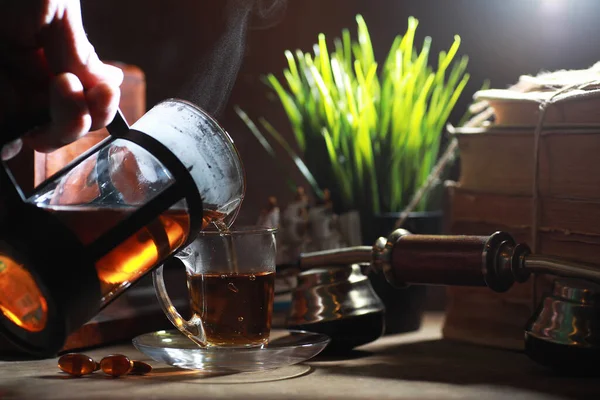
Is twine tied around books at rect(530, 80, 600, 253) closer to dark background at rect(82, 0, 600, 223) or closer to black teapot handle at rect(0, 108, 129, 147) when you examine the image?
dark background at rect(82, 0, 600, 223)

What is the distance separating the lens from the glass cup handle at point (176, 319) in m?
0.92

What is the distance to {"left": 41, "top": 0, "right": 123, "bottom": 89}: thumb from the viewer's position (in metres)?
0.81

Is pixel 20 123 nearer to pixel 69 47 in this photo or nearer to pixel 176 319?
pixel 69 47

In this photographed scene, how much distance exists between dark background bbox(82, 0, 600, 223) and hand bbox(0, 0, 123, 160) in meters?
0.63

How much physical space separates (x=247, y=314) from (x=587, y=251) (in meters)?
0.38

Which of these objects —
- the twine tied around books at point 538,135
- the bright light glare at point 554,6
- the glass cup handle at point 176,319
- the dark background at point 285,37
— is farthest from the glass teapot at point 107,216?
the bright light glare at point 554,6

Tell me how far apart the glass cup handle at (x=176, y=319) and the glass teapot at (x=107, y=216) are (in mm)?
117

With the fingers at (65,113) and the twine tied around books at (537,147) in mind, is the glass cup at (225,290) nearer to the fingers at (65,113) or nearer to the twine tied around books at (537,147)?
the fingers at (65,113)

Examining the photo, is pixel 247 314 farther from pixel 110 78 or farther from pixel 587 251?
pixel 587 251

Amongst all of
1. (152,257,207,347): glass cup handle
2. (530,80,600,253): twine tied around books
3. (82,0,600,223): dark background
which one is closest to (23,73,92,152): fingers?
(152,257,207,347): glass cup handle

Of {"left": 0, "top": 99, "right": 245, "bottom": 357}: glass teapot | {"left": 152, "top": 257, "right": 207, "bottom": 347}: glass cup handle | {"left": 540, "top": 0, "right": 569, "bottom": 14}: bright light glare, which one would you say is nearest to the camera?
{"left": 0, "top": 99, "right": 245, "bottom": 357}: glass teapot

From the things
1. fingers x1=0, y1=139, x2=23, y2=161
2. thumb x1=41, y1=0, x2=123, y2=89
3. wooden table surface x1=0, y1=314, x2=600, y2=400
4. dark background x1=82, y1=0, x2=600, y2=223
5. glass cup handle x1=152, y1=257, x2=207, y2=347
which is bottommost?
wooden table surface x1=0, y1=314, x2=600, y2=400

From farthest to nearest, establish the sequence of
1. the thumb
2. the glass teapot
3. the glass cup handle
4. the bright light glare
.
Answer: the bright light glare → the glass cup handle → the thumb → the glass teapot

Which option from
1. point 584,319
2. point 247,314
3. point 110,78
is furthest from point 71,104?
point 584,319
